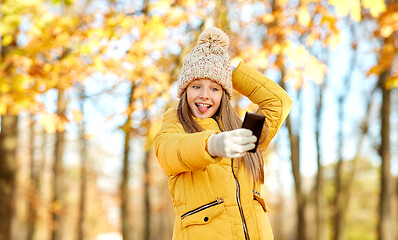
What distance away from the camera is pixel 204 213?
88.8 inches

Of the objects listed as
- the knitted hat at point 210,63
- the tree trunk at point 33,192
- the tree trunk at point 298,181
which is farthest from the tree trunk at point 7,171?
the tree trunk at point 33,192

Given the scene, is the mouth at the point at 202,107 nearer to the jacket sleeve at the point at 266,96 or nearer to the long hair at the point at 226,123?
the long hair at the point at 226,123

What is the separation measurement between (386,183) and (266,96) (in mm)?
9427

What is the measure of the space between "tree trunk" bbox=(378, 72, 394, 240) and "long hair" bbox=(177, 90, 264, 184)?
9.40 m

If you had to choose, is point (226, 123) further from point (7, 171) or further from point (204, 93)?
point (7, 171)

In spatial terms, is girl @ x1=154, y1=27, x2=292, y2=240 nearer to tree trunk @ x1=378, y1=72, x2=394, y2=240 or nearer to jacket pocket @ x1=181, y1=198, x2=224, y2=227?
jacket pocket @ x1=181, y1=198, x2=224, y2=227

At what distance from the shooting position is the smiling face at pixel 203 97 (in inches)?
99.3

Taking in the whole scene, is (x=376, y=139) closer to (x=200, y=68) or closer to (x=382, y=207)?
(x=382, y=207)

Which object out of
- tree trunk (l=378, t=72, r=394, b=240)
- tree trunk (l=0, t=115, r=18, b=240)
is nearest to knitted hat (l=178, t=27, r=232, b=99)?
tree trunk (l=0, t=115, r=18, b=240)

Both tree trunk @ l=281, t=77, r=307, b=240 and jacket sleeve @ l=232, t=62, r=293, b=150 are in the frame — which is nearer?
jacket sleeve @ l=232, t=62, r=293, b=150

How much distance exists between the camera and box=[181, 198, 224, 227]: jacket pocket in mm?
2252

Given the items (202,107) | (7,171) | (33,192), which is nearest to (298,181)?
(7,171)

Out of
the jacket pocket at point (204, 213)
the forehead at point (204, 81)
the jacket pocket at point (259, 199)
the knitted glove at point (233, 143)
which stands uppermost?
the forehead at point (204, 81)

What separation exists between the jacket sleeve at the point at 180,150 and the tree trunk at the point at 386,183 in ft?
32.4
